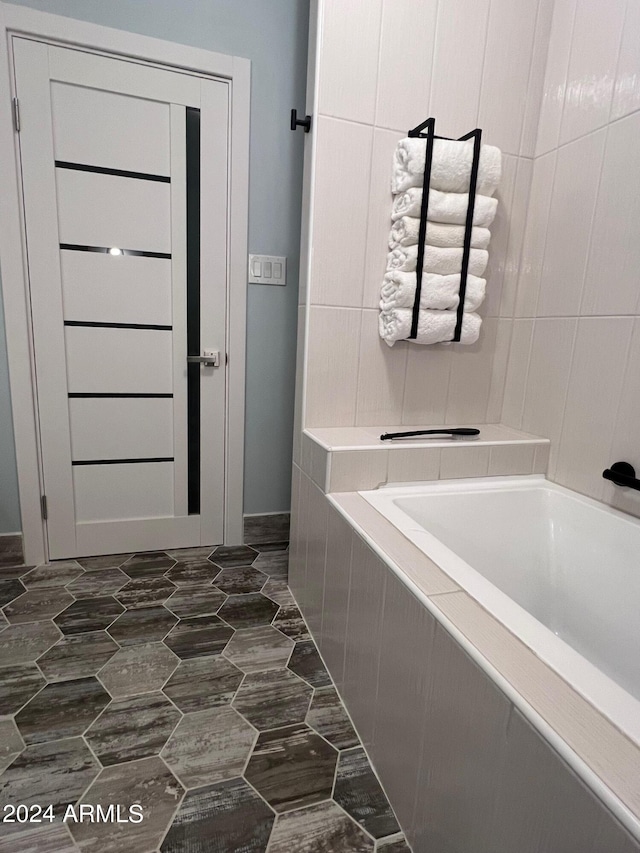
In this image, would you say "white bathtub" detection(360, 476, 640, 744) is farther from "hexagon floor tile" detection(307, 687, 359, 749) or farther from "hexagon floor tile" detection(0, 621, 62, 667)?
"hexagon floor tile" detection(0, 621, 62, 667)

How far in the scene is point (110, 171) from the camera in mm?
1722

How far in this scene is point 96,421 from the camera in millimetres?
1896

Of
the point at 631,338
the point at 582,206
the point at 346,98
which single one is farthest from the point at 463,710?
the point at 346,98

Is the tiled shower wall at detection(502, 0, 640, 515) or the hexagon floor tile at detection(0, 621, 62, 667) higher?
the tiled shower wall at detection(502, 0, 640, 515)

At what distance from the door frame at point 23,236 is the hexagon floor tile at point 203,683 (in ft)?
2.70

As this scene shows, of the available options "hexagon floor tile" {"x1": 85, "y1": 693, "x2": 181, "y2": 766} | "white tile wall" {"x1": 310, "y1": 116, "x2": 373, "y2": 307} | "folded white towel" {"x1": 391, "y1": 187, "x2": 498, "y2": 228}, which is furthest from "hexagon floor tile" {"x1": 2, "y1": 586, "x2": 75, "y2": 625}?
"folded white towel" {"x1": 391, "y1": 187, "x2": 498, "y2": 228}

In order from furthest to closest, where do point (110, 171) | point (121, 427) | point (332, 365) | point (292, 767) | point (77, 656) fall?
1. point (121, 427)
2. point (110, 171)
3. point (332, 365)
4. point (77, 656)
5. point (292, 767)

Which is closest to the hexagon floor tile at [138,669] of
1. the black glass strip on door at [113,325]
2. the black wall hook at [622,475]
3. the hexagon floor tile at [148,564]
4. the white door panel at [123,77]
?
the hexagon floor tile at [148,564]

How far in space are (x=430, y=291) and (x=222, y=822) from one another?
150 centimetres

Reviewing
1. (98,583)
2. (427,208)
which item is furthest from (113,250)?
(98,583)

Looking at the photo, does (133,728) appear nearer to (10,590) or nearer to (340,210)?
(10,590)

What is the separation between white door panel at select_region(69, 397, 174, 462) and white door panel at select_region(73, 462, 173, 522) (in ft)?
0.19

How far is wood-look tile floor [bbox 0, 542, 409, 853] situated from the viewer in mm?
929

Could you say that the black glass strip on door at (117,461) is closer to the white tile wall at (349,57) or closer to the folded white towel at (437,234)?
the folded white towel at (437,234)
